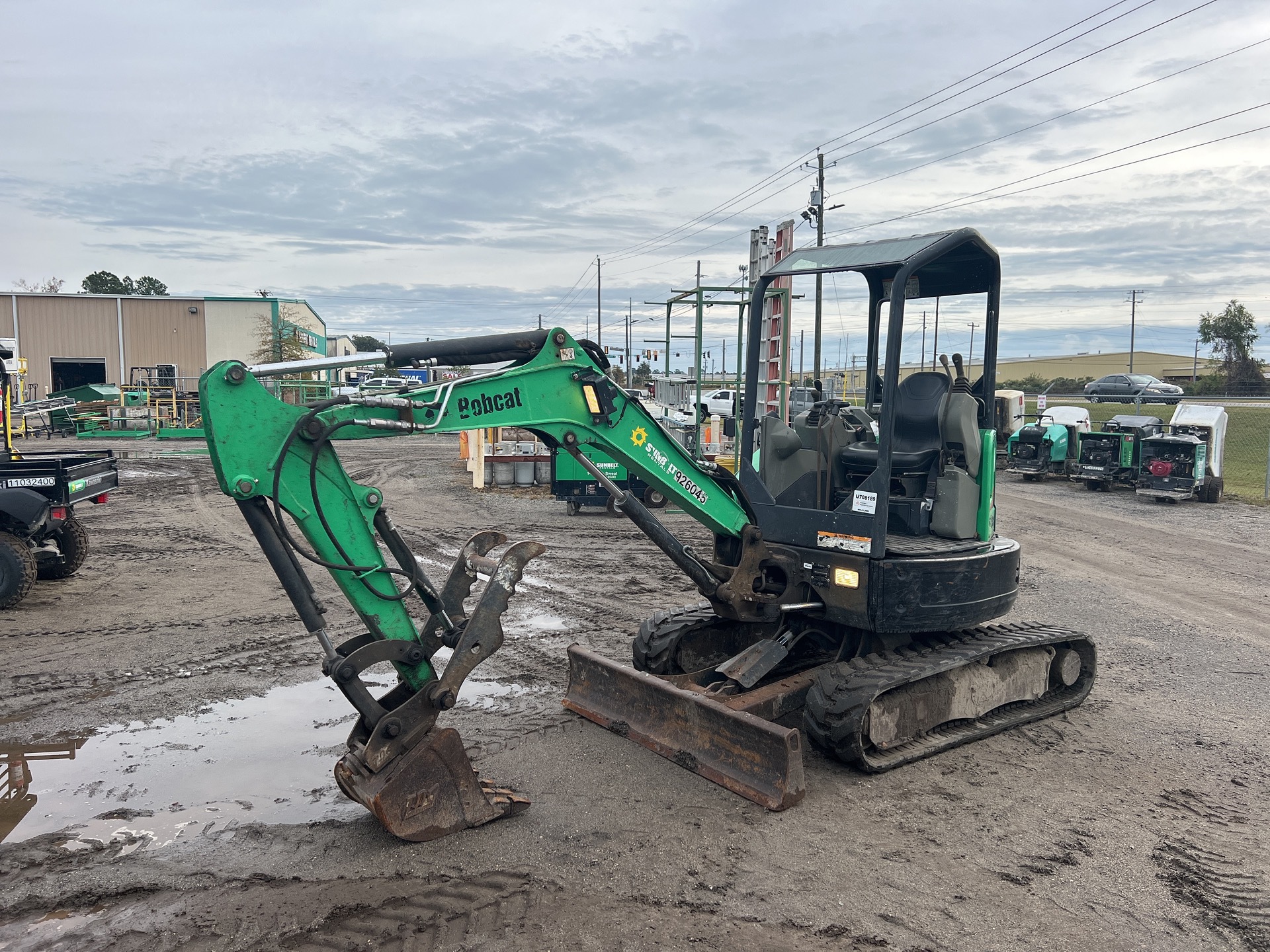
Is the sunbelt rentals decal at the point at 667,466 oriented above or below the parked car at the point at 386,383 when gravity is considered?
below

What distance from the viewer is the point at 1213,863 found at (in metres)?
4.30

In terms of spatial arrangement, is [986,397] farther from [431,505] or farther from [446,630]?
[431,505]

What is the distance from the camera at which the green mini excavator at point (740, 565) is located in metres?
4.24

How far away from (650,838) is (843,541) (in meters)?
2.05

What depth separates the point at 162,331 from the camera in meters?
46.3

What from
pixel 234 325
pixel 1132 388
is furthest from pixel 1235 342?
pixel 234 325

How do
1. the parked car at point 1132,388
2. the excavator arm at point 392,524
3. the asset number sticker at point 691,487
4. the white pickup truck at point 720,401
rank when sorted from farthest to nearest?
the parked car at point 1132,388, the white pickup truck at point 720,401, the asset number sticker at point 691,487, the excavator arm at point 392,524

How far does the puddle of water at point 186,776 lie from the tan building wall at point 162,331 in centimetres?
4475

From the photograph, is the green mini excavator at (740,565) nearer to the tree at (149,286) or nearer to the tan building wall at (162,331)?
the tan building wall at (162,331)

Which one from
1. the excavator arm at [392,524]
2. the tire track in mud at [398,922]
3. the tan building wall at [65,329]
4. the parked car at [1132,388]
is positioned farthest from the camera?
the tan building wall at [65,329]

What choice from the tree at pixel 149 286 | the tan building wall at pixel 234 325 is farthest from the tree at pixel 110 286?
the tan building wall at pixel 234 325

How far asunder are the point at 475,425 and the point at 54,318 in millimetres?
50116

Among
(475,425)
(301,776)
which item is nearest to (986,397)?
(475,425)

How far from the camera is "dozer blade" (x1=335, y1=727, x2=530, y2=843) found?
4.28 metres
